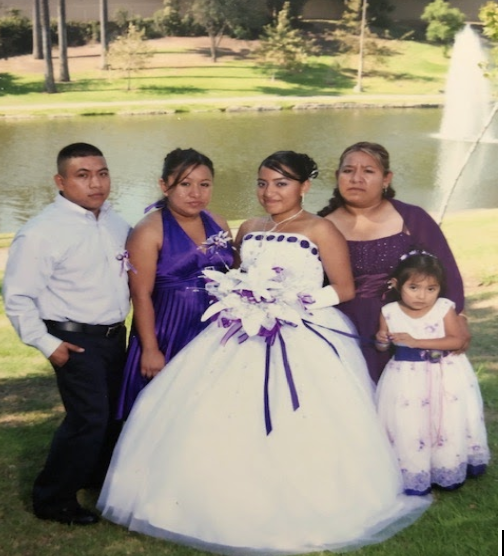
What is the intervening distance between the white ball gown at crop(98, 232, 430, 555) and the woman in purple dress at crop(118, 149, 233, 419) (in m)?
0.10

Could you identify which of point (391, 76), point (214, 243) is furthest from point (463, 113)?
point (214, 243)

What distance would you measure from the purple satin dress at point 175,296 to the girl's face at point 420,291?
84 cm

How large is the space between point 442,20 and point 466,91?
1.67 metres

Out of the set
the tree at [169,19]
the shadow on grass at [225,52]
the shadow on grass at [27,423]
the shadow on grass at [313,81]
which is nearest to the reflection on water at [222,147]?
the shadow on grass at [313,81]

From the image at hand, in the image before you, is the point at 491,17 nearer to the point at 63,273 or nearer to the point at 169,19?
the point at 169,19

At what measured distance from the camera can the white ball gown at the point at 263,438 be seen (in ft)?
9.35

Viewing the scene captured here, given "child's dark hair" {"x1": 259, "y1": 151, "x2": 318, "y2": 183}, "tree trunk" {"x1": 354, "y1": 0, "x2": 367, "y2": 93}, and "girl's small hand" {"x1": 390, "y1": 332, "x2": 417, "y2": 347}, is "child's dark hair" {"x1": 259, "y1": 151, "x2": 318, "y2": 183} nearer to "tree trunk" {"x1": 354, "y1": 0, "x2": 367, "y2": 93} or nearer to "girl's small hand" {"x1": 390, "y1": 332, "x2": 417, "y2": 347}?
"girl's small hand" {"x1": 390, "y1": 332, "x2": 417, "y2": 347}

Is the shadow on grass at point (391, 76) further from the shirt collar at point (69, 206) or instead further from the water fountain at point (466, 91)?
the shirt collar at point (69, 206)

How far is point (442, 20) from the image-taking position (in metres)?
5.77

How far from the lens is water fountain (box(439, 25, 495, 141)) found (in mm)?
6223

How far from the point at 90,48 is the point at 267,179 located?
3281 millimetres

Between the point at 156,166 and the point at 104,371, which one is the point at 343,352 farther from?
the point at 156,166

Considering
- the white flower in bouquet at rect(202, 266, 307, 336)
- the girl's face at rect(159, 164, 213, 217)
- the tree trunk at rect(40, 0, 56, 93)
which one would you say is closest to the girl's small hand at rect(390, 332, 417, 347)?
the white flower in bouquet at rect(202, 266, 307, 336)

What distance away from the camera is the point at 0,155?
6.10m
